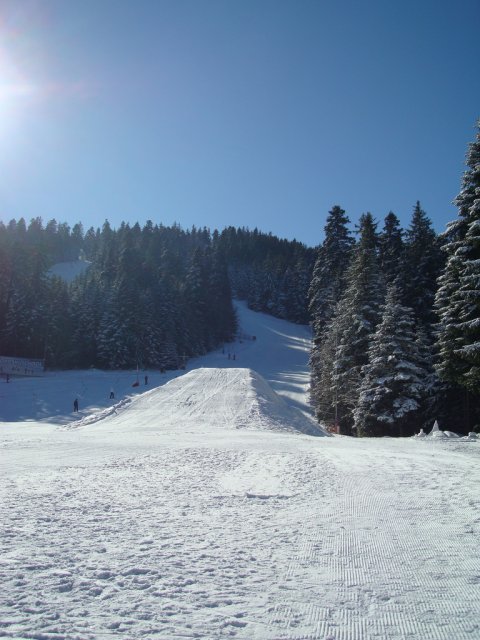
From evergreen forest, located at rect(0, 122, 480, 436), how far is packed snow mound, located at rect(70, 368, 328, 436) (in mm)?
4716

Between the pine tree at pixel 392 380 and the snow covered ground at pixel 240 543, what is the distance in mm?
11142

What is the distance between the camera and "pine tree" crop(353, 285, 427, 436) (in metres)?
25.3

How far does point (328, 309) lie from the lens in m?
42.1

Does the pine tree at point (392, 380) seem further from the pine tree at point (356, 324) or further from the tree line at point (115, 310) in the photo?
the tree line at point (115, 310)

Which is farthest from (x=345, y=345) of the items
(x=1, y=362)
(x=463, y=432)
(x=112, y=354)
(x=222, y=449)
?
(x=1, y=362)

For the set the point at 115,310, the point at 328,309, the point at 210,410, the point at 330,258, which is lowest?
the point at 210,410

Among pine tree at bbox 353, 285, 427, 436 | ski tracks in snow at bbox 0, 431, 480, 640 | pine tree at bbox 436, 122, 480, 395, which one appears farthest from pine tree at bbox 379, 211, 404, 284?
ski tracks in snow at bbox 0, 431, 480, 640

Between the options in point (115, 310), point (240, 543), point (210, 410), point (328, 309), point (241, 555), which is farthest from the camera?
point (115, 310)

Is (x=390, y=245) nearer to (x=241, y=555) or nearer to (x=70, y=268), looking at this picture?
(x=241, y=555)

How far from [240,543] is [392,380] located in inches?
841

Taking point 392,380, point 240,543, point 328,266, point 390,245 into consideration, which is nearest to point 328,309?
point 328,266

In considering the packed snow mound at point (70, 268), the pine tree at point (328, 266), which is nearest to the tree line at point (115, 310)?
the packed snow mound at point (70, 268)

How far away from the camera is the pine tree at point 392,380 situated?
83.0ft

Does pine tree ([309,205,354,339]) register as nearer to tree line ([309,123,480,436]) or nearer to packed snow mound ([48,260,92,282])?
tree line ([309,123,480,436])
